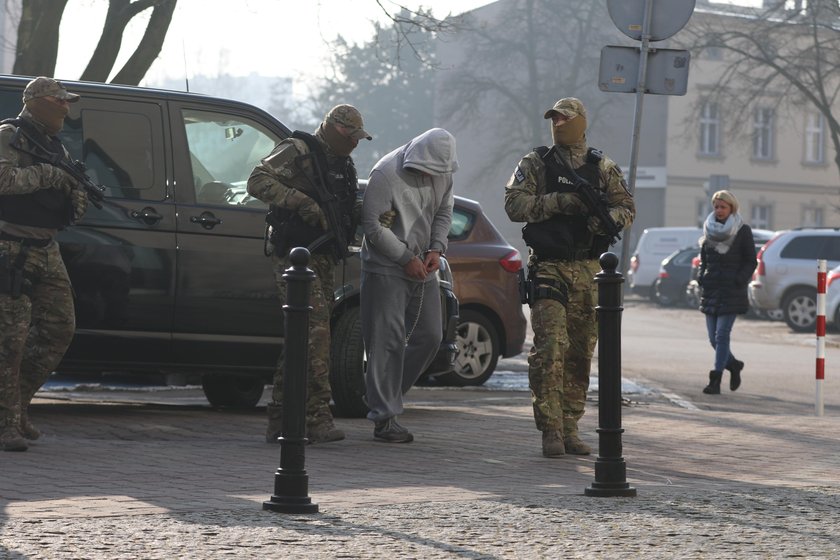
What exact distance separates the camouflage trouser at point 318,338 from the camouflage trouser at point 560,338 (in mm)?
1080

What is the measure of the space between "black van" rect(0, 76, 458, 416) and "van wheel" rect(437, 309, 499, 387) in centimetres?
289

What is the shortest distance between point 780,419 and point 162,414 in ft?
13.6

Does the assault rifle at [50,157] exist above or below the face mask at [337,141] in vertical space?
below

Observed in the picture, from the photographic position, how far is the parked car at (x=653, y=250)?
40.4m

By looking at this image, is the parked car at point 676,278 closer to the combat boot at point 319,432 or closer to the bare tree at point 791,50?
the bare tree at point 791,50

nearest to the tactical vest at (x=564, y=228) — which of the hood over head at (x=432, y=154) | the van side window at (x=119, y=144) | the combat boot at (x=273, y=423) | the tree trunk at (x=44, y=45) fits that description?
the hood over head at (x=432, y=154)

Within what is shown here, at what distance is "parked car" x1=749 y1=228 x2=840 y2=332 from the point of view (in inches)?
1059

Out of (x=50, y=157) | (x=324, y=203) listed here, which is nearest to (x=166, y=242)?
(x=324, y=203)

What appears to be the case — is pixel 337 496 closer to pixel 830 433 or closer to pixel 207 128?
pixel 207 128

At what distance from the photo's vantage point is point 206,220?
977 cm

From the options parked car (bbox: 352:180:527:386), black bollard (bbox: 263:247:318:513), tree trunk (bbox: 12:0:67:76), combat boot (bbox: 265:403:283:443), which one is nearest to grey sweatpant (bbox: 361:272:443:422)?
combat boot (bbox: 265:403:283:443)


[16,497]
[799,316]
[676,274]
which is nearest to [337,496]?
[16,497]

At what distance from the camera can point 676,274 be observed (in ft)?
119

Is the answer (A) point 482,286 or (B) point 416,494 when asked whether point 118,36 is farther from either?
(B) point 416,494
